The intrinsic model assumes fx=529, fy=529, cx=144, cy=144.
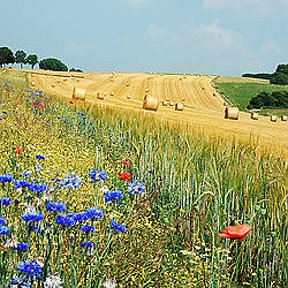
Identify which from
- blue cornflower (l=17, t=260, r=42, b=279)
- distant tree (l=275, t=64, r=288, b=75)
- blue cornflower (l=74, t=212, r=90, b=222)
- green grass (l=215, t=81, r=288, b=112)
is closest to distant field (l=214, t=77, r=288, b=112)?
green grass (l=215, t=81, r=288, b=112)

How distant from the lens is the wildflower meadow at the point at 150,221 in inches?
76.6

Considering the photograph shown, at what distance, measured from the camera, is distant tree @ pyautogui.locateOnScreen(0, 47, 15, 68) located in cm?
7925

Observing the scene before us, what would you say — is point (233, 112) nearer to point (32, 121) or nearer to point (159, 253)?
point (32, 121)

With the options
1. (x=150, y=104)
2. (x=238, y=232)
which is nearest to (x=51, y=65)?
(x=150, y=104)

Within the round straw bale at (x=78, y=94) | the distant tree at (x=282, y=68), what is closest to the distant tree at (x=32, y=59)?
the distant tree at (x=282, y=68)

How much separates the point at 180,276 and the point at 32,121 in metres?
4.94

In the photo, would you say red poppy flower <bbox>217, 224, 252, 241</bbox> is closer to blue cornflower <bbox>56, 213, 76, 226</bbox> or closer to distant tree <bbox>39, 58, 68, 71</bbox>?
blue cornflower <bbox>56, 213, 76, 226</bbox>

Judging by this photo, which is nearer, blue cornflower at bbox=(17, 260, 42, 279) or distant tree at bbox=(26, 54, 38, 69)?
blue cornflower at bbox=(17, 260, 42, 279)

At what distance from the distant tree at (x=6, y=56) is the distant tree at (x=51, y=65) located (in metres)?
8.50

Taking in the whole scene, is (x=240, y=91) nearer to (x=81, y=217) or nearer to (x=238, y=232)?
(x=238, y=232)

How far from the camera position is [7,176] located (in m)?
2.05

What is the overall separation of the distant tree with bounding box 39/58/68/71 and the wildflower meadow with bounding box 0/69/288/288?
8498 cm

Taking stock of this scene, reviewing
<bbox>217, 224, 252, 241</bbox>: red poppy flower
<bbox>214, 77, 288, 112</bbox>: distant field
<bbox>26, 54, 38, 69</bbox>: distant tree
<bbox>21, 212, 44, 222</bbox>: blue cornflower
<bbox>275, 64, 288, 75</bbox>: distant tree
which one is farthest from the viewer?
<bbox>26, 54, 38, 69</bbox>: distant tree

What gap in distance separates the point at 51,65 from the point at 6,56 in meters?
10.4
